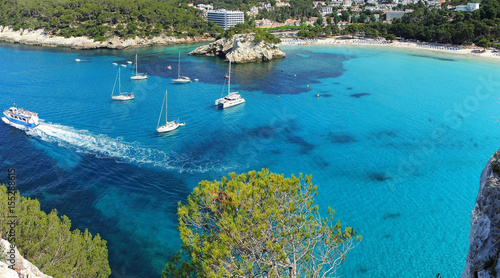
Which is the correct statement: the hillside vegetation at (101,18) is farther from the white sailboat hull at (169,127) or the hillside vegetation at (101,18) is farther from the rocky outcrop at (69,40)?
the white sailboat hull at (169,127)

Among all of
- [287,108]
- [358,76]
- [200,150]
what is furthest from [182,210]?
[358,76]

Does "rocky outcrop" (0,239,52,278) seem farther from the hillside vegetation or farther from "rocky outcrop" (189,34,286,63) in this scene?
the hillside vegetation

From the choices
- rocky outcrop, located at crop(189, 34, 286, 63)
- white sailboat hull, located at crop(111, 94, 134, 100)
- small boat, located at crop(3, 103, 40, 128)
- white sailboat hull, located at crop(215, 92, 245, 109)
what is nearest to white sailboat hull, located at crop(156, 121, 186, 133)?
white sailboat hull, located at crop(215, 92, 245, 109)

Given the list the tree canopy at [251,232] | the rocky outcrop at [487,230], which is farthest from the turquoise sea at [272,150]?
the rocky outcrop at [487,230]

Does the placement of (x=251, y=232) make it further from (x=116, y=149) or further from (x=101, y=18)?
(x=101, y=18)

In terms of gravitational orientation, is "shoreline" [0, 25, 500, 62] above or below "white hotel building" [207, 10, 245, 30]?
below

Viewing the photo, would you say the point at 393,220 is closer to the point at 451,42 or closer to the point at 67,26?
the point at 451,42
